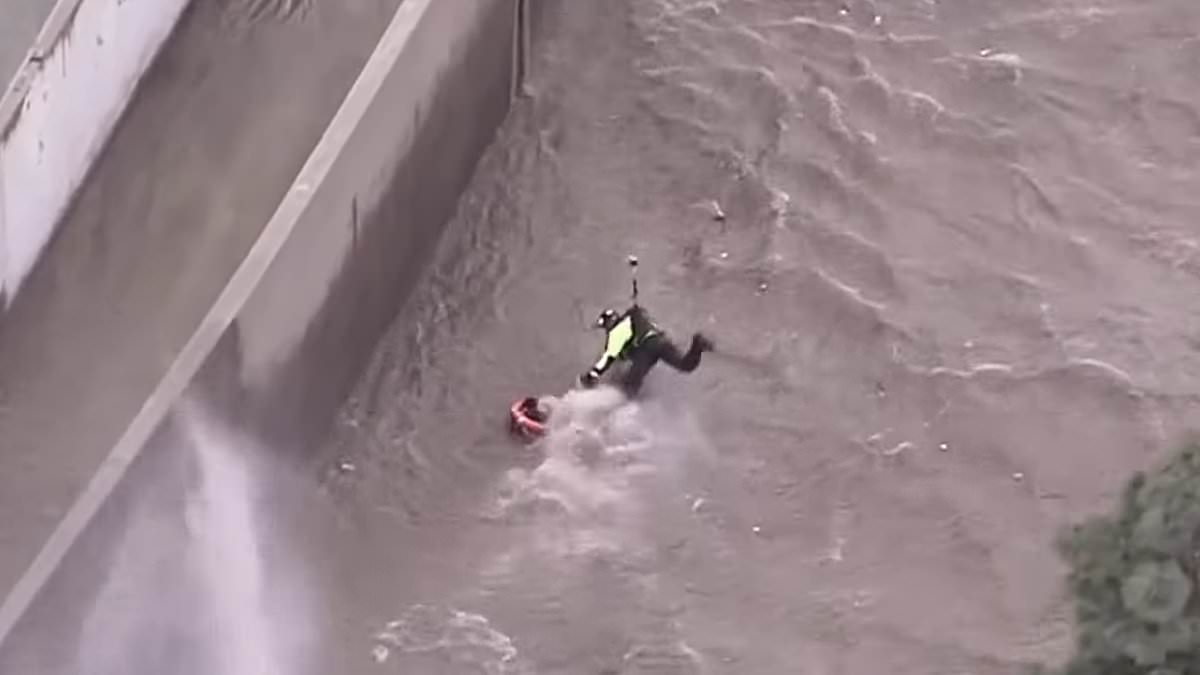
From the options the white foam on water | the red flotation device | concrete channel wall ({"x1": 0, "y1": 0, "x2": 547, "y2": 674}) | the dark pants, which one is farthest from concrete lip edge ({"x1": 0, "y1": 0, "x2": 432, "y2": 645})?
the dark pants

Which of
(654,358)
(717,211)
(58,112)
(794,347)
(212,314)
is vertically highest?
(58,112)

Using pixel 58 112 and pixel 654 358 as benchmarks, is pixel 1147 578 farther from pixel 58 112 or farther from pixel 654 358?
pixel 58 112

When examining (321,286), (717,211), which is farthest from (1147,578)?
(717,211)

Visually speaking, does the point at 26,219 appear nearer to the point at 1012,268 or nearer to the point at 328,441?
the point at 328,441

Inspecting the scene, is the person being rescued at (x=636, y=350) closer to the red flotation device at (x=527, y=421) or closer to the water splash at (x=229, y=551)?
the red flotation device at (x=527, y=421)

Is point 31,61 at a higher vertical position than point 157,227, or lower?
higher

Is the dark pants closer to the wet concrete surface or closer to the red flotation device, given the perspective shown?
the red flotation device

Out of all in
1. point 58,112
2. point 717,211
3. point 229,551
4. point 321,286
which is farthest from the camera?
point 717,211
